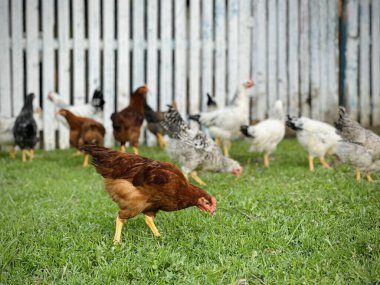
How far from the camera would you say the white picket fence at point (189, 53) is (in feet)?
36.4

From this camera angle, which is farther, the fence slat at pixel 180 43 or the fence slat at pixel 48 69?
the fence slat at pixel 180 43

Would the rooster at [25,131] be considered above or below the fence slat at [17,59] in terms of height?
below

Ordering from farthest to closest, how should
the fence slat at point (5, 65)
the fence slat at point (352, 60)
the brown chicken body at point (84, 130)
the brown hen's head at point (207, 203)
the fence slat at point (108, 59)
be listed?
1. the fence slat at point (352, 60)
2. the fence slat at point (108, 59)
3. the fence slat at point (5, 65)
4. the brown chicken body at point (84, 130)
5. the brown hen's head at point (207, 203)

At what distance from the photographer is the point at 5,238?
5.33 meters

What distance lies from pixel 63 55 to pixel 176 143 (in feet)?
13.9

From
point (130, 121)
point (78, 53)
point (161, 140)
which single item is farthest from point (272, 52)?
point (78, 53)

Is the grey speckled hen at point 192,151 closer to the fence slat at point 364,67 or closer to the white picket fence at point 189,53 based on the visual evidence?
the white picket fence at point 189,53

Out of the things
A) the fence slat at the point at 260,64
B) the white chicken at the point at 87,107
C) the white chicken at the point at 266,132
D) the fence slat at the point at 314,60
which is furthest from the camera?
the fence slat at the point at 314,60

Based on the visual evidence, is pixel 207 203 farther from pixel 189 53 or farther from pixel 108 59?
pixel 189 53

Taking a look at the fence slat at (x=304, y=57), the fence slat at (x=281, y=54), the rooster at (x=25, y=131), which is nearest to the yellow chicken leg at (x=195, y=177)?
the rooster at (x=25, y=131)

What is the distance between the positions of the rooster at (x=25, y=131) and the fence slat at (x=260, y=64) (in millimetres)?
4381

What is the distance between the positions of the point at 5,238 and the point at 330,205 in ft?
10.6

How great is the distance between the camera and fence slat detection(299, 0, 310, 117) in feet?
39.4

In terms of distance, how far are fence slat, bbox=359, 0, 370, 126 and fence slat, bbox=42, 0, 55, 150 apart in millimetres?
6207
